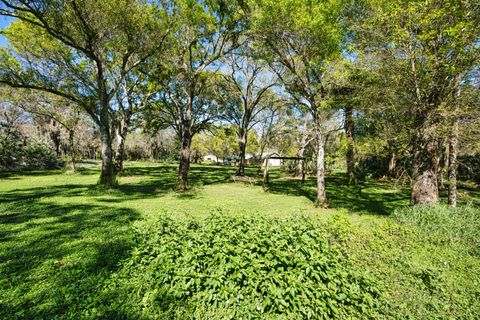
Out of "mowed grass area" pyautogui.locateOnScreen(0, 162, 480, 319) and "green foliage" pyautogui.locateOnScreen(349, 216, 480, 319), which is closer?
"mowed grass area" pyautogui.locateOnScreen(0, 162, 480, 319)

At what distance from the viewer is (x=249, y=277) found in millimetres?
3305

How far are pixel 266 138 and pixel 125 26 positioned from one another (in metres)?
22.2

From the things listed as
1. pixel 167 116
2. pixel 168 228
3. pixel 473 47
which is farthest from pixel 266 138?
pixel 168 228

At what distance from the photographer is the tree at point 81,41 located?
33.1 feet

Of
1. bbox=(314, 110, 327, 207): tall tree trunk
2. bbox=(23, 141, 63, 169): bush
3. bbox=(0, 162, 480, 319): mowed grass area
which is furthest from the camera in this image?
bbox=(23, 141, 63, 169): bush

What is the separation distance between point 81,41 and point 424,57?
50.0 feet

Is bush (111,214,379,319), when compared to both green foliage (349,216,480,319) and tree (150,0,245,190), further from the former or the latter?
tree (150,0,245,190)

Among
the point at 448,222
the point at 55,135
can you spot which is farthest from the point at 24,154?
the point at 448,222

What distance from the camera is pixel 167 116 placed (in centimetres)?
2494

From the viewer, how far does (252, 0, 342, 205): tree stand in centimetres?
941

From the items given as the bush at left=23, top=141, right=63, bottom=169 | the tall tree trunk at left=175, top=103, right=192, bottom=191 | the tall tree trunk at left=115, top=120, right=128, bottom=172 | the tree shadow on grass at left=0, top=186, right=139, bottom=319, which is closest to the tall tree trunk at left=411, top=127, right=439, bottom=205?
the tree shadow on grass at left=0, top=186, right=139, bottom=319

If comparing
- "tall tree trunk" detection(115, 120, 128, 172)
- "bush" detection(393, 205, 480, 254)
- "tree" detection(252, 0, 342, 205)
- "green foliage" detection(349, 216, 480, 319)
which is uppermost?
"tree" detection(252, 0, 342, 205)

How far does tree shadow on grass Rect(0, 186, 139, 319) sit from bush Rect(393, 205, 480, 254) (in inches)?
306

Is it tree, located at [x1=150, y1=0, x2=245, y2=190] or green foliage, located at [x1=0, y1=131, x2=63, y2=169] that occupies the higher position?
tree, located at [x1=150, y1=0, x2=245, y2=190]
